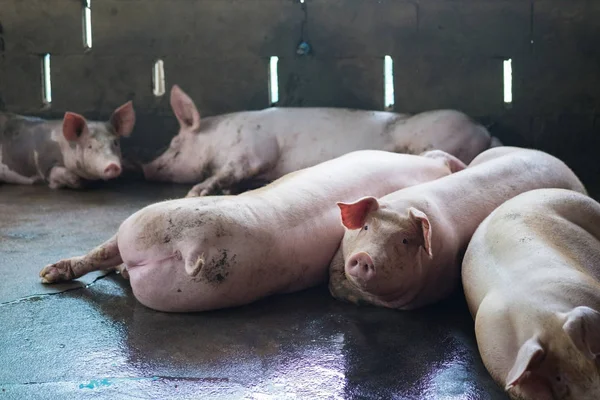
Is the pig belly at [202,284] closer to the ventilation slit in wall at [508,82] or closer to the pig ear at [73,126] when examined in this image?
the pig ear at [73,126]

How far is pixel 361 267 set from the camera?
9.07 ft

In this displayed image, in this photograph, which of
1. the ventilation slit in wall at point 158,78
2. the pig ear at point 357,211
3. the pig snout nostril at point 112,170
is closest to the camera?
the pig ear at point 357,211

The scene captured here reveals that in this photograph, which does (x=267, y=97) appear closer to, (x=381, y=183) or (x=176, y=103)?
(x=176, y=103)

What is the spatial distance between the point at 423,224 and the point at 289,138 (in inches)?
132

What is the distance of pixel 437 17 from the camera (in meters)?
6.31

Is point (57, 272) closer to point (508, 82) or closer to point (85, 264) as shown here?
point (85, 264)

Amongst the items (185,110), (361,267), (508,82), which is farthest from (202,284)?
(508,82)

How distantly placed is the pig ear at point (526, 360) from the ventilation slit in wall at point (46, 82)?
580 centimetres

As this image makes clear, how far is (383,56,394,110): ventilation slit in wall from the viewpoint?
21.2ft

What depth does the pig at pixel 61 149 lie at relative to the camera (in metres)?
5.97

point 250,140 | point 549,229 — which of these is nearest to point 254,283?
point 549,229

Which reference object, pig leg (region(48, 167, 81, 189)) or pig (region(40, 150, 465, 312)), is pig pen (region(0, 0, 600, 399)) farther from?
pig (region(40, 150, 465, 312))

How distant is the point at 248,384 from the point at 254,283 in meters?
0.69

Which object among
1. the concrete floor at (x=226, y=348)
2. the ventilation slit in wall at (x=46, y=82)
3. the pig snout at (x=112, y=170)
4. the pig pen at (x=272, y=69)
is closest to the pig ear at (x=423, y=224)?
the concrete floor at (x=226, y=348)
